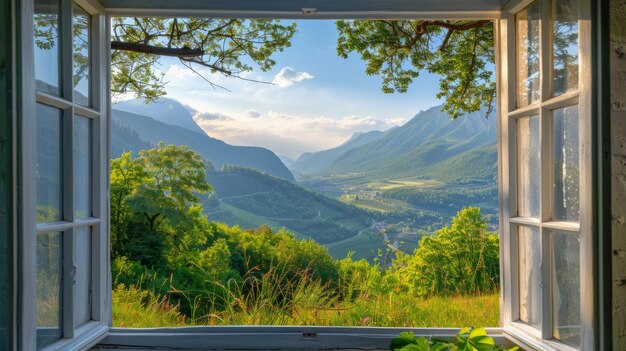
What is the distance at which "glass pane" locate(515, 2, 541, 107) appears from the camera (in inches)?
59.2

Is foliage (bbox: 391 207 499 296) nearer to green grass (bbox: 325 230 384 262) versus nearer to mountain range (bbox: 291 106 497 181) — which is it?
green grass (bbox: 325 230 384 262)

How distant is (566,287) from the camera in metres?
1.33

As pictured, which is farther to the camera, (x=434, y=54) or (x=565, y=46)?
(x=434, y=54)

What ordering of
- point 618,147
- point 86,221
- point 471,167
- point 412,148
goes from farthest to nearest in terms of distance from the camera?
point 412,148
point 471,167
point 86,221
point 618,147

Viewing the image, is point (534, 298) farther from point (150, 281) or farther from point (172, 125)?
point (172, 125)

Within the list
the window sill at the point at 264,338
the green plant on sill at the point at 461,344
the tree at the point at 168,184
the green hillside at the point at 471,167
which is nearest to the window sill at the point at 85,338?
the window sill at the point at 264,338

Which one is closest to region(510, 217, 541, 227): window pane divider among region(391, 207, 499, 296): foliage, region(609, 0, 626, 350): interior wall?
region(609, 0, 626, 350): interior wall

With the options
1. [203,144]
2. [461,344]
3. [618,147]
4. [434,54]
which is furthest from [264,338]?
[434,54]

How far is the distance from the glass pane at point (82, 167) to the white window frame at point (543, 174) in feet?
5.10

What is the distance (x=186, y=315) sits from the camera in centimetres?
314

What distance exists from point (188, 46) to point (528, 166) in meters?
2.56

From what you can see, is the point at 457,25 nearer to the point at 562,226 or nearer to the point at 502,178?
the point at 502,178

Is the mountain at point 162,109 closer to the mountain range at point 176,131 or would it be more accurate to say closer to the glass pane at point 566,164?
the mountain range at point 176,131

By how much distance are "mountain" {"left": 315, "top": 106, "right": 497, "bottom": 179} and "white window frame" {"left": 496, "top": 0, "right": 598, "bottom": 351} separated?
7.21 feet
